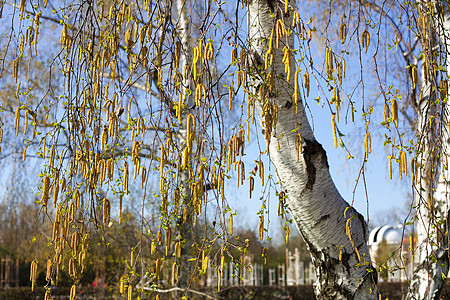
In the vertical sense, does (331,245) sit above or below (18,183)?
below

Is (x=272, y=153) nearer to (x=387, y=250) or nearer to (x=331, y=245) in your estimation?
(x=331, y=245)

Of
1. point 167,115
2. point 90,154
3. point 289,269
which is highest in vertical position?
point 167,115

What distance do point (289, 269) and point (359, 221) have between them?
11.0 m

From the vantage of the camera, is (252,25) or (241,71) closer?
(241,71)

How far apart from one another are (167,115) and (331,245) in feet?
2.97

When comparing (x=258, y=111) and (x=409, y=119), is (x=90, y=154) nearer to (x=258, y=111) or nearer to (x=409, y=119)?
(x=258, y=111)

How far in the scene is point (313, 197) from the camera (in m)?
1.98

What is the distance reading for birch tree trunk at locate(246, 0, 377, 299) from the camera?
198 centimetres

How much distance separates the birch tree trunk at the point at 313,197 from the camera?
6.50 ft

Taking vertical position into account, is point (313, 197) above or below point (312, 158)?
A: below

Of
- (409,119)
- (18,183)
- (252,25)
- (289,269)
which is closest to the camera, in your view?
(252,25)

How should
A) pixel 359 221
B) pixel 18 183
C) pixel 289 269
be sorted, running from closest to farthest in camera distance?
pixel 359 221 < pixel 18 183 < pixel 289 269

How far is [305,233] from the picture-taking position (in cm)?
204

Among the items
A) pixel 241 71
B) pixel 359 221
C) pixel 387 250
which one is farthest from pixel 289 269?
pixel 241 71
